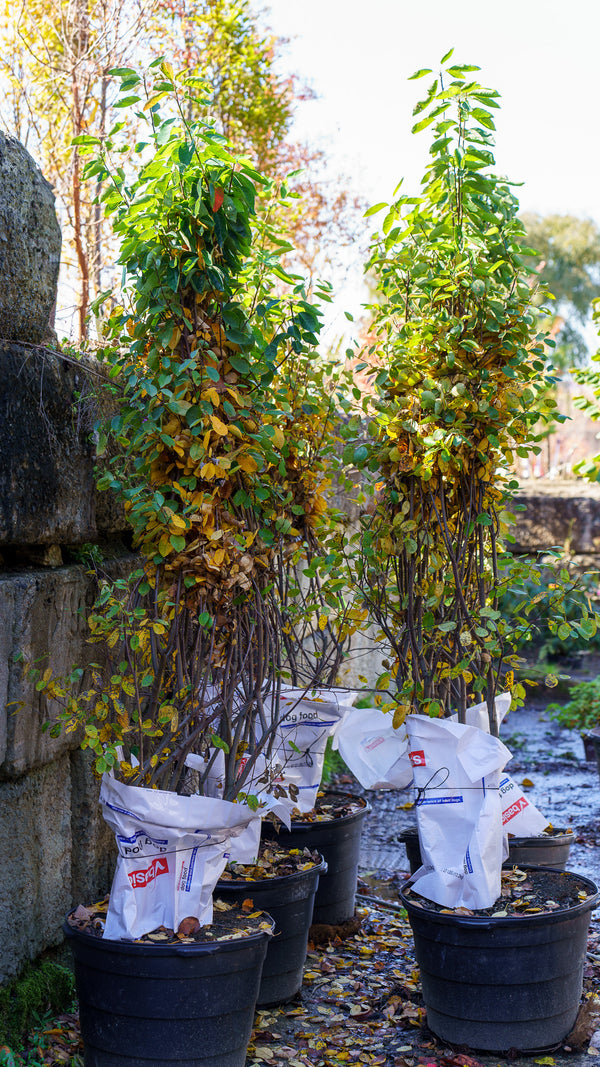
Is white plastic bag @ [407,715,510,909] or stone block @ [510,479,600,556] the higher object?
stone block @ [510,479,600,556]

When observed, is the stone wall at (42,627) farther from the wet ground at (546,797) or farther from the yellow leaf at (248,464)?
the wet ground at (546,797)

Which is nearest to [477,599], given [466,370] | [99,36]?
[466,370]

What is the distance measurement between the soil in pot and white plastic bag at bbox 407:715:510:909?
0.35m

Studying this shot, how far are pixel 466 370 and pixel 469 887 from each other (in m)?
1.45

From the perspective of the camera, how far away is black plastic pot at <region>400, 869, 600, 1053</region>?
2.42 metres

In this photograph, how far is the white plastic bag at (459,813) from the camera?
253cm

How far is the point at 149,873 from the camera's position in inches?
89.0

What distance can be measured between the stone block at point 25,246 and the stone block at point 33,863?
1185 mm

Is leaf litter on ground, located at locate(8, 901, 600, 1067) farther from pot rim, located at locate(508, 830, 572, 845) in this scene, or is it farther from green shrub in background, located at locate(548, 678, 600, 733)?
green shrub in background, located at locate(548, 678, 600, 733)

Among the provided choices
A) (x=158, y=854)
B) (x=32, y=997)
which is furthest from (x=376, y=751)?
(x=32, y=997)

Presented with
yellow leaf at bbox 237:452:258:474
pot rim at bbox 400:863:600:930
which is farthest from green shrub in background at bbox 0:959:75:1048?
yellow leaf at bbox 237:452:258:474

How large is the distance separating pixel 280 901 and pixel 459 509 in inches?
50.8

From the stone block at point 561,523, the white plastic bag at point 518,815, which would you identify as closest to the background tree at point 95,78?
the white plastic bag at point 518,815

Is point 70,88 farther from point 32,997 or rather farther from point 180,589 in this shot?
point 32,997
